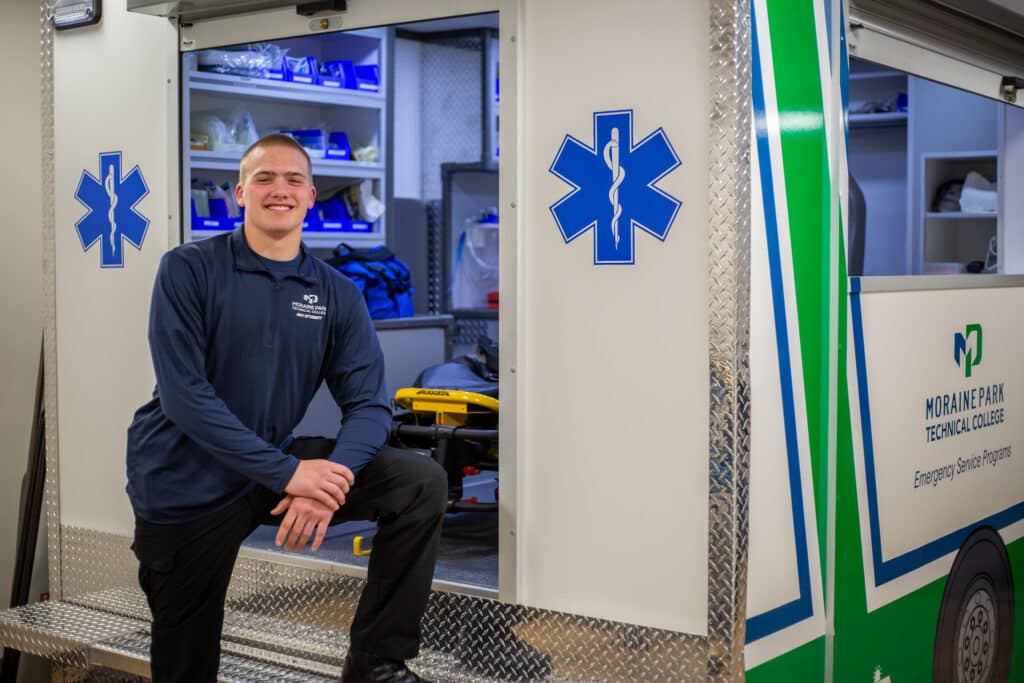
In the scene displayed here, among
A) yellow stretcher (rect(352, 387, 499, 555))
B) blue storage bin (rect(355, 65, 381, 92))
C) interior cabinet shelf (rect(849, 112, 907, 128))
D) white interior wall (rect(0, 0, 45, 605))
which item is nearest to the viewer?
yellow stretcher (rect(352, 387, 499, 555))

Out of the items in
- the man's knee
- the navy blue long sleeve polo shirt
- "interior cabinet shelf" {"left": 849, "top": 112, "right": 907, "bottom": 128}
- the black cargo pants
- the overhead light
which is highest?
"interior cabinet shelf" {"left": 849, "top": 112, "right": 907, "bottom": 128}

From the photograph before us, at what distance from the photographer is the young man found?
3.06 metres

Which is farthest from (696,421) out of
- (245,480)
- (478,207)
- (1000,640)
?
(478,207)

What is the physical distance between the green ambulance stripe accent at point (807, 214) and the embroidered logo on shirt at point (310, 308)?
1240 millimetres

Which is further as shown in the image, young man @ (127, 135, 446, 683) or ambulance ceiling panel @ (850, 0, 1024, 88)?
ambulance ceiling panel @ (850, 0, 1024, 88)

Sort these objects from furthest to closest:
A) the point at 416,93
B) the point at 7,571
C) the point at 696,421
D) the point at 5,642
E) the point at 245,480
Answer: the point at 416,93
the point at 7,571
the point at 5,642
the point at 245,480
the point at 696,421

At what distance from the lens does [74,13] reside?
4.04 metres

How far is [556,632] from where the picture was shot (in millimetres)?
3203

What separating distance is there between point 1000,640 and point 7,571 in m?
3.82

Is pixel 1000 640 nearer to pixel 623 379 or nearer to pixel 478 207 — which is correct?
pixel 623 379

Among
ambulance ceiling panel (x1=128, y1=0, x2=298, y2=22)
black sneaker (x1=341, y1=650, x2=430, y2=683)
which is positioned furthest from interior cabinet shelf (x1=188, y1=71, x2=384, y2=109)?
black sneaker (x1=341, y1=650, x2=430, y2=683)

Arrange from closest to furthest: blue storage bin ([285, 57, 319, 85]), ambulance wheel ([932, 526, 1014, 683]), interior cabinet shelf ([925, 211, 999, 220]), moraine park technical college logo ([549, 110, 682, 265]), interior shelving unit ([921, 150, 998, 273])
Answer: moraine park technical college logo ([549, 110, 682, 265]), ambulance wheel ([932, 526, 1014, 683]), blue storage bin ([285, 57, 319, 85]), interior cabinet shelf ([925, 211, 999, 220]), interior shelving unit ([921, 150, 998, 273])

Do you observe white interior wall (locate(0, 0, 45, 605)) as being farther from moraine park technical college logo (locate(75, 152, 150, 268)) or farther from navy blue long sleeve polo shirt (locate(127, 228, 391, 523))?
navy blue long sleeve polo shirt (locate(127, 228, 391, 523))

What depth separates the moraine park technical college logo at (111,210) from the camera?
3971 millimetres
